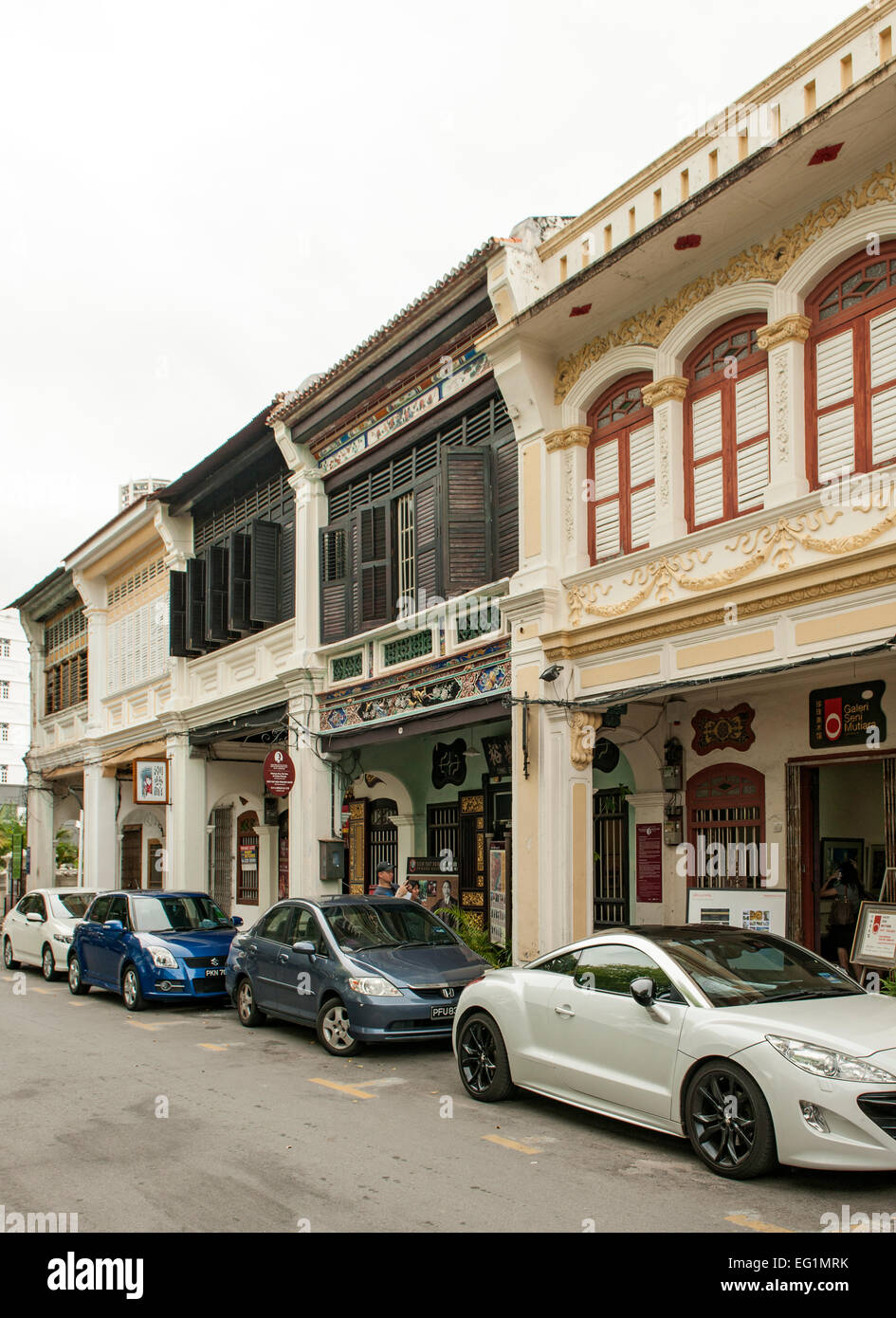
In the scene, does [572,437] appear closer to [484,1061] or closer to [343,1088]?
[484,1061]

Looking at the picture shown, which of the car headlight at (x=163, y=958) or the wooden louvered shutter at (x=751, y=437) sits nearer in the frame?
the wooden louvered shutter at (x=751, y=437)

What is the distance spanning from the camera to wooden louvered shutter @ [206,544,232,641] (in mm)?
21469

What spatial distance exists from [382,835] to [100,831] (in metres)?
10.9

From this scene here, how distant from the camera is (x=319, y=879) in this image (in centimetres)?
1866

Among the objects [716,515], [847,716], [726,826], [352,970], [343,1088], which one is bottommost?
[343,1088]

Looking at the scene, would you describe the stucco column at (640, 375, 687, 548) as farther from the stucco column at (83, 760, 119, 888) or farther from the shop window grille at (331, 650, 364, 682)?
the stucco column at (83, 760, 119, 888)

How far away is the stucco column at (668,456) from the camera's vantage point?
12336 millimetres

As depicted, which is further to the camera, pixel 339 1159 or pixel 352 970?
pixel 352 970

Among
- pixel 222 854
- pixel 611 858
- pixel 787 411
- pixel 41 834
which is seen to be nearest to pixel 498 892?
pixel 611 858

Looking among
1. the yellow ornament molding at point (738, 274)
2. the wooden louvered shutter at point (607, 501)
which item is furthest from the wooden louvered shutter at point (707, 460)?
the wooden louvered shutter at point (607, 501)

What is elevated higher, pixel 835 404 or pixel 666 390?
pixel 666 390

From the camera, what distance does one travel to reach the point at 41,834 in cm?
3475

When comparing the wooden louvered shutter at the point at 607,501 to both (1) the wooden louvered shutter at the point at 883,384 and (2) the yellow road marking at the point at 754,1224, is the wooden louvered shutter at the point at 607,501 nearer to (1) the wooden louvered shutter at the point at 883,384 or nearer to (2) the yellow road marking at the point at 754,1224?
(1) the wooden louvered shutter at the point at 883,384

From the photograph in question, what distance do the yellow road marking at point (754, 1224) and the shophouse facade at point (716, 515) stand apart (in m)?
5.40
